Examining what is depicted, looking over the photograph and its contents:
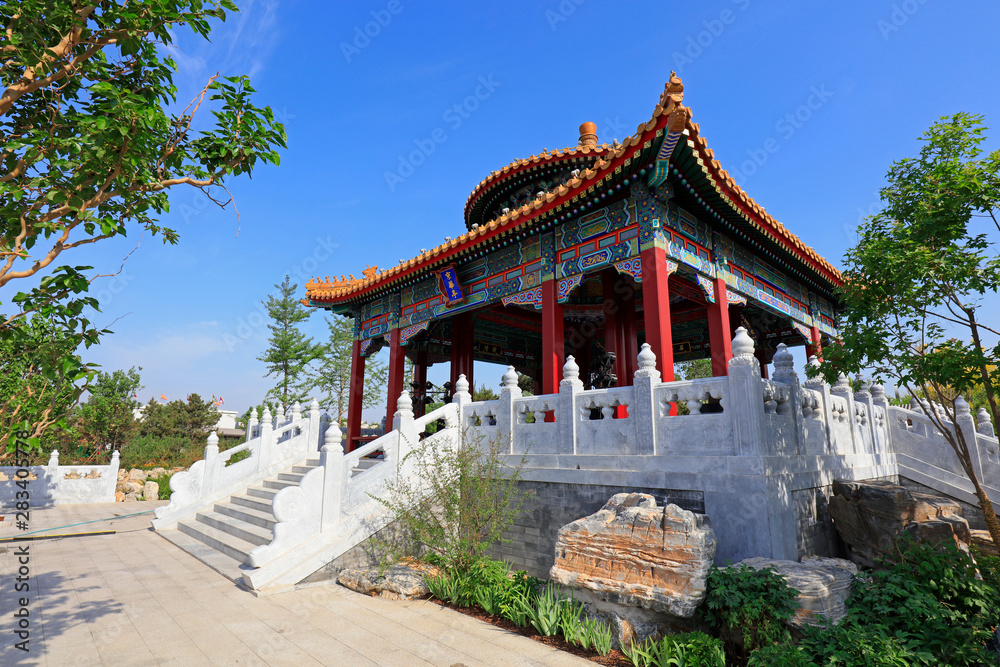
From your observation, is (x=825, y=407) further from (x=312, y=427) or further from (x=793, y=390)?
(x=312, y=427)

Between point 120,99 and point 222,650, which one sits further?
point 222,650

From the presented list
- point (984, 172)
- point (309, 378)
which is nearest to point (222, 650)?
point (984, 172)

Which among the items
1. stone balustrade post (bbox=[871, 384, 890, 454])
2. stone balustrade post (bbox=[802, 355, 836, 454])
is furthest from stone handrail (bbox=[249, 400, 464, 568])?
stone balustrade post (bbox=[871, 384, 890, 454])

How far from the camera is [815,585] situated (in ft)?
12.7

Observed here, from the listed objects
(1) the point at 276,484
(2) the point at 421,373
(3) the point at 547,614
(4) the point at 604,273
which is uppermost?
(4) the point at 604,273

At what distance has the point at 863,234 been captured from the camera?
543 cm

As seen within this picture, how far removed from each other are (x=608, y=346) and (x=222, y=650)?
7.36 metres

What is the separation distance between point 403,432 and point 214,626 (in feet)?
10.2

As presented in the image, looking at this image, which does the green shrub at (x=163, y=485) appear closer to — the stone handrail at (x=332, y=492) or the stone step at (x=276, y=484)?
the stone step at (x=276, y=484)

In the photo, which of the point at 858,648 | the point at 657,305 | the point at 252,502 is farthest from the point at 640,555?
the point at 252,502

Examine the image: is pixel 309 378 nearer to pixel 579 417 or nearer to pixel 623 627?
pixel 579 417

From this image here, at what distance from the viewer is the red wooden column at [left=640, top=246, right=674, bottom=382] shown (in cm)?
686

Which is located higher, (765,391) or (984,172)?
(984,172)

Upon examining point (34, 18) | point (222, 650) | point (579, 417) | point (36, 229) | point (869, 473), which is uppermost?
point (34, 18)
